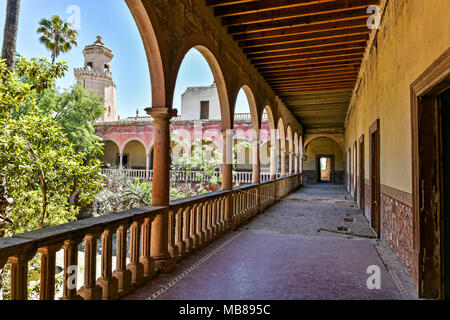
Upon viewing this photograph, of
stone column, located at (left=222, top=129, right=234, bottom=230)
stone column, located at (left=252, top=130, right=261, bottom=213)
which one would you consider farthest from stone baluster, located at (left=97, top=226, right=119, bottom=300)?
stone column, located at (left=252, top=130, right=261, bottom=213)

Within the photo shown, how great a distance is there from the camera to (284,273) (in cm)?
362

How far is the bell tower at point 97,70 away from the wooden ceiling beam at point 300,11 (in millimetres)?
25990

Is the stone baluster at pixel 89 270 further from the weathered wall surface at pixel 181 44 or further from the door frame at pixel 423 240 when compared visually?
the door frame at pixel 423 240

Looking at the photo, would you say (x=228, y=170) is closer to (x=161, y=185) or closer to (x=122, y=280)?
(x=161, y=185)

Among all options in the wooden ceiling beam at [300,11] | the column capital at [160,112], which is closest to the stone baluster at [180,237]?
the column capital at [160,112]

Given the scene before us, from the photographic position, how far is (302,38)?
5957 mm

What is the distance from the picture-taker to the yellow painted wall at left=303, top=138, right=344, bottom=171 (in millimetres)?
22797

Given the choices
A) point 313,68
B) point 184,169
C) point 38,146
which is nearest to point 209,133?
point 184,169

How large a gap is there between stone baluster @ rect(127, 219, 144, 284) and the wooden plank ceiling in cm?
367

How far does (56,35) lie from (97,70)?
15.2 metres

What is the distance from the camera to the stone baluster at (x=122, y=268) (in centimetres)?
296

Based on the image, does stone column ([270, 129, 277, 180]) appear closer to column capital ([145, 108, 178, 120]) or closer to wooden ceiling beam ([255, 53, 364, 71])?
wooden ceiling beam ([255, 53, 364, 71])

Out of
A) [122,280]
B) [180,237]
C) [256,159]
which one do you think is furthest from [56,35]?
[122,280]

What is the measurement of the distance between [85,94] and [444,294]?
18270mm
